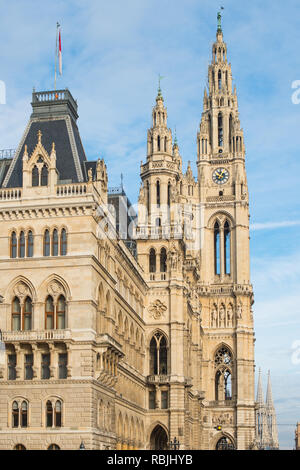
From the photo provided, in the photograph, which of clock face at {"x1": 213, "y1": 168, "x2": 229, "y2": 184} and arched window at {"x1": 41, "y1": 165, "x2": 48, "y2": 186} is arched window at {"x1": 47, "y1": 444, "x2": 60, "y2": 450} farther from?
clock face at {"x1": 213, "y1": 168, "x2": 229, "y2": 184}

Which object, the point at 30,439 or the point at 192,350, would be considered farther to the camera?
the point at 192,350

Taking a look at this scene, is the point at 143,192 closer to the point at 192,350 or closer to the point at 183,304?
the point at 183,304

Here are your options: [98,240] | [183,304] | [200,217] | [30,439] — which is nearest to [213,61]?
[200,217]

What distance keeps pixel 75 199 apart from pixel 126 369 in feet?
66.8

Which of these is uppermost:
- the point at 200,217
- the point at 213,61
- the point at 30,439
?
the point at 213,61

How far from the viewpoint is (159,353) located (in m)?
90.3

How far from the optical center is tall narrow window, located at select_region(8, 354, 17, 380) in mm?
61094

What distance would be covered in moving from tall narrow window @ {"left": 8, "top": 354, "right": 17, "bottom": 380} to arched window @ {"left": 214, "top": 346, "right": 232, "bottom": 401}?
66691 millimetres

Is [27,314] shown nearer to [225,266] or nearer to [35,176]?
[35,176]

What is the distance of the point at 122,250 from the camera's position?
74312 millimetres

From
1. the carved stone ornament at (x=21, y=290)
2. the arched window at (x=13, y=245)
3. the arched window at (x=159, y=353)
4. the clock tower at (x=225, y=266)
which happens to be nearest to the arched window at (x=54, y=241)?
the arched window at (x=13, y=245)

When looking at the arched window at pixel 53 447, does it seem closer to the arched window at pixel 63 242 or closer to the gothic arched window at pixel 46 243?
the arched window at pixel 63 242

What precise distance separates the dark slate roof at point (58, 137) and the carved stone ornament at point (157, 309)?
85.8 feet

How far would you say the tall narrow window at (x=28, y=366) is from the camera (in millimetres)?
60806
